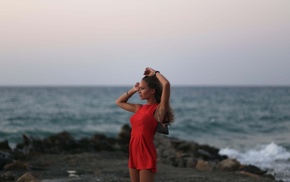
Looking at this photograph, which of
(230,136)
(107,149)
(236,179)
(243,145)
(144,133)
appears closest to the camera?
(144,133)

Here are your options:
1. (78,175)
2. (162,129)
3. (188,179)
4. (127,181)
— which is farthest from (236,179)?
(162,129)

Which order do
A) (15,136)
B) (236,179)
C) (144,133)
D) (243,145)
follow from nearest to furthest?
(144,133), (236,179), (243,145), (15,136)

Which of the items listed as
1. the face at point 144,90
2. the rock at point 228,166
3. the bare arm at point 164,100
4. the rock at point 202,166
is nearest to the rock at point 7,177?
the rock at point 202,166

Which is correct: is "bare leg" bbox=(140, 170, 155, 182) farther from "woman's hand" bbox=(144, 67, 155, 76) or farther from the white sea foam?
the white sea foam

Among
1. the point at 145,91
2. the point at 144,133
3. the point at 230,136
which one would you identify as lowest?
the point at 230,136

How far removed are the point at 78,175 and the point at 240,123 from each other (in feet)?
92.9

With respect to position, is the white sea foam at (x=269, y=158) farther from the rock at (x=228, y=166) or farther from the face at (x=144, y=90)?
the face at (x=144, y=90)

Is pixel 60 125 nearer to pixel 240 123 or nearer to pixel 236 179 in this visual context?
pixel 240 123

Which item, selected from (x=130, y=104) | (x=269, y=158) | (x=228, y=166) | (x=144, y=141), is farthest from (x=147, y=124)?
(x=269, y=158)

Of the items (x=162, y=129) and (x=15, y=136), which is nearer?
(x=162, y=129)

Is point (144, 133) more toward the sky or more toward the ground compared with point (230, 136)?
more toward the sky

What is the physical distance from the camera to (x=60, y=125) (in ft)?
123

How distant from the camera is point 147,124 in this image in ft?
20.6

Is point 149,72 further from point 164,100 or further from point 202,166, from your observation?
point 202,166
